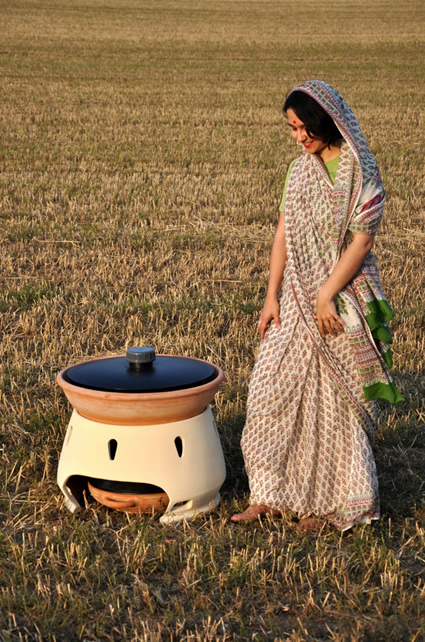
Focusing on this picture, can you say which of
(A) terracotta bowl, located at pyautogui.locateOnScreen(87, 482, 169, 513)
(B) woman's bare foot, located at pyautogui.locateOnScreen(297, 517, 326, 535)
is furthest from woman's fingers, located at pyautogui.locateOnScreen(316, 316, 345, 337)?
(A) terracotta bowl, located at pyautogui.locateOnScreen(87, 482, 169, 513)

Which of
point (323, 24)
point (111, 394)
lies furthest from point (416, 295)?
point (323, 24)

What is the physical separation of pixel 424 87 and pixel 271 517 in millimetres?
20398

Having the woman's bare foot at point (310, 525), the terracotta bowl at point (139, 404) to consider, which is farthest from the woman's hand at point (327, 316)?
the woman's bare foot at point (310, 525)

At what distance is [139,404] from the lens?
3.69 m

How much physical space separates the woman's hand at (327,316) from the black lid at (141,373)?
557mm

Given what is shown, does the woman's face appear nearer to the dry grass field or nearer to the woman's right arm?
the woman's right arm

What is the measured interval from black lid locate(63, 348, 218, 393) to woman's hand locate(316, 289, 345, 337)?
56 cm

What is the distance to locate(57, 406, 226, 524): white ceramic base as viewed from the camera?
377 cm

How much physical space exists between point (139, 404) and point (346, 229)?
1.07 meters

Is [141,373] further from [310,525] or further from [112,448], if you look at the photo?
[310,525]

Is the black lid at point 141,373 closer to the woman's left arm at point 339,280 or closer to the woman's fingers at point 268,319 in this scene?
the woman's fingers at point 268,319

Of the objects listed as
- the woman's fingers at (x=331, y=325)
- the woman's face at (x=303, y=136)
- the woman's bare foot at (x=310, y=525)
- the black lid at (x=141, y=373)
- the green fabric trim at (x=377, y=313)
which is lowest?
the woman's bare foot at (x=310, y=525)

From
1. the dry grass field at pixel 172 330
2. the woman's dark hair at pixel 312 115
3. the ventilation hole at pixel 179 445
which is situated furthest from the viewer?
the ventilation hole at pixel 179 445

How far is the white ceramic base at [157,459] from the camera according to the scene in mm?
3768
